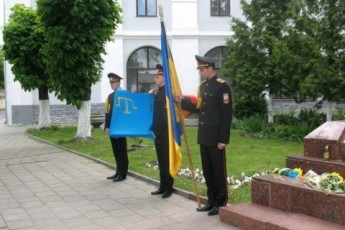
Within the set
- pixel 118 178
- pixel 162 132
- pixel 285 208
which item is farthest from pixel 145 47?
pixel 285 208

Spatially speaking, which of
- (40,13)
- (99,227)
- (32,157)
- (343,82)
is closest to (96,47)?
(40,13)

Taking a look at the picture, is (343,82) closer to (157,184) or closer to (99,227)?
(157,184)

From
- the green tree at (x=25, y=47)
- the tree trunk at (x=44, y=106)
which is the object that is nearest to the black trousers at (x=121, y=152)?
the green tree at (x=25, y=47)

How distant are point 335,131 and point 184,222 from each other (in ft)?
7.06

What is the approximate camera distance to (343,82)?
1253cm

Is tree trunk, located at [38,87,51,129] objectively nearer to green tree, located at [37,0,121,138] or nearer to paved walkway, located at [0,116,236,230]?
green tree, located at [37,0,121,138]

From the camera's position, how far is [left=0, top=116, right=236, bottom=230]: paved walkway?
6168 millimetres

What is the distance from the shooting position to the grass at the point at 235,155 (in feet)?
26.5

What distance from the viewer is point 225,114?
6.23 m

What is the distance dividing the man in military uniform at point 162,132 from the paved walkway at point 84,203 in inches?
9.2

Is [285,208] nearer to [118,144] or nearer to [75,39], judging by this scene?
[118,144]

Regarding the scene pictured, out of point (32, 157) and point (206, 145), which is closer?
point (206, 145)

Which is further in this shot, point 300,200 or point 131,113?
point 131,113

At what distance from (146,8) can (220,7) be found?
427cm
